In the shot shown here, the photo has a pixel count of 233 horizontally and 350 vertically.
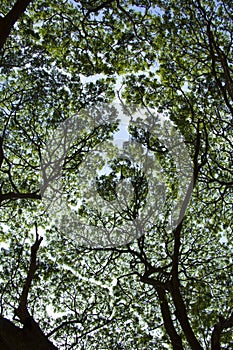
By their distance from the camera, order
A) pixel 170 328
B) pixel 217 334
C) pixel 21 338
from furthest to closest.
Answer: pixel 170 328 → pixel 217 334 → pixel 21 338

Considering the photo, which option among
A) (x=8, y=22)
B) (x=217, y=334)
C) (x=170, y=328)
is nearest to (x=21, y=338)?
(x=217, y=334)

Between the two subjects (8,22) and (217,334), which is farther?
(217,334)

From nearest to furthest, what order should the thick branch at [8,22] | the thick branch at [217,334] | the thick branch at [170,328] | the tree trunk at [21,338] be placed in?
the tree trunk at [21,338] → the thick branch at [8,22] → the thick branch at [217,334] → the thick branch at [170,328]

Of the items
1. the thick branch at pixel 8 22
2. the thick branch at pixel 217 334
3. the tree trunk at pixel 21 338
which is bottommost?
the tree trunk at pixel 21 338

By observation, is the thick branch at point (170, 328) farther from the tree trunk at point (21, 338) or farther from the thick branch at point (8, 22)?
the thick branch at point (8, 22)

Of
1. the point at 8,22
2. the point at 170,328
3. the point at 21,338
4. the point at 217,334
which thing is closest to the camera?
the point at 21,338

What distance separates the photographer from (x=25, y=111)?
34.0 feet

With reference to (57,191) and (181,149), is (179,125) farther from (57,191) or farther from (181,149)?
(57,191)

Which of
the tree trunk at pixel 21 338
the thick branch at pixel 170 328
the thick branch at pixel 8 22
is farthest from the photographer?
the thick branch at pixel 170 328

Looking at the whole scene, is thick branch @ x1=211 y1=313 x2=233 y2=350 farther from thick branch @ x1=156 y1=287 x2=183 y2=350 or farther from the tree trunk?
the tree trunk

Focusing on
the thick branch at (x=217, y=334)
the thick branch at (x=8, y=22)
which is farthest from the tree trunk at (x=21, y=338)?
the thick branch at (x=8, y=22)

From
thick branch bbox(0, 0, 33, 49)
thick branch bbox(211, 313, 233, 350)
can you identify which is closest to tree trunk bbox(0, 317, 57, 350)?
thick branch bbox(211, 313, 233, 350)

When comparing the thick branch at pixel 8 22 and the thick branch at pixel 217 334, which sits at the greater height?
the thick branch at pixel 8 22

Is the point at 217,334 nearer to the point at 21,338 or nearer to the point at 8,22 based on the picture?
the point at 21,338
